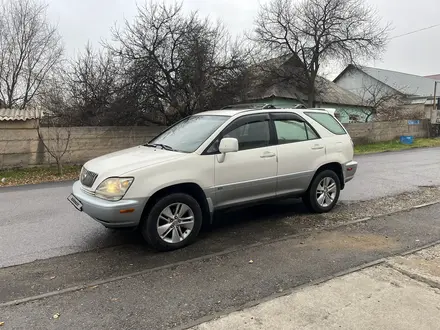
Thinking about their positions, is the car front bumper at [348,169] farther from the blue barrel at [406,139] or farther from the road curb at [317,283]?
the blue barrel at [406,139]

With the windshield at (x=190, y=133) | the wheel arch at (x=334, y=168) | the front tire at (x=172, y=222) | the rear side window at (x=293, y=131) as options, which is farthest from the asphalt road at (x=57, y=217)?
the rear side window at (x=293, y=131)

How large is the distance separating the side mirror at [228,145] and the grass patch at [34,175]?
818 centimetres

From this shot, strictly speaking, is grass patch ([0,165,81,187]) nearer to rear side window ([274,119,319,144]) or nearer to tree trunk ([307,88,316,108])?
rear side window ([274,119,319,144])

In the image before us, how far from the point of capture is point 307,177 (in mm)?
5777

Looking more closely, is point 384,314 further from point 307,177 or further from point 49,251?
point 49,251

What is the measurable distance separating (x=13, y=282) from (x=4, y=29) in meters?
24.0

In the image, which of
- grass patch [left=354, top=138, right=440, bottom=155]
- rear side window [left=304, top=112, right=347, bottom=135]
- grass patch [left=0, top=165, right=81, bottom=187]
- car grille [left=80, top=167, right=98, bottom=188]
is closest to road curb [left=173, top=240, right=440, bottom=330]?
car grille [left=80, top=167, right=98, bottom=188]

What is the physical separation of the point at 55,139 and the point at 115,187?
10.5 m

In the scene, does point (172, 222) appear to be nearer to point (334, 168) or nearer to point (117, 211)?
point (117, 211)

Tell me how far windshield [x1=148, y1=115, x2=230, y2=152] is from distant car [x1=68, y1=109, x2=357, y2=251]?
19 millimetres

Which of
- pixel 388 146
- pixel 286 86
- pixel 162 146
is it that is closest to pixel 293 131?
pixel 162 146

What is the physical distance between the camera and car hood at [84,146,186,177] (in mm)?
4311

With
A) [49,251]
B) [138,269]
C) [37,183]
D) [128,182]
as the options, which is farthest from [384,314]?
[37,183]

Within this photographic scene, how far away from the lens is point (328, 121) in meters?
6.38
